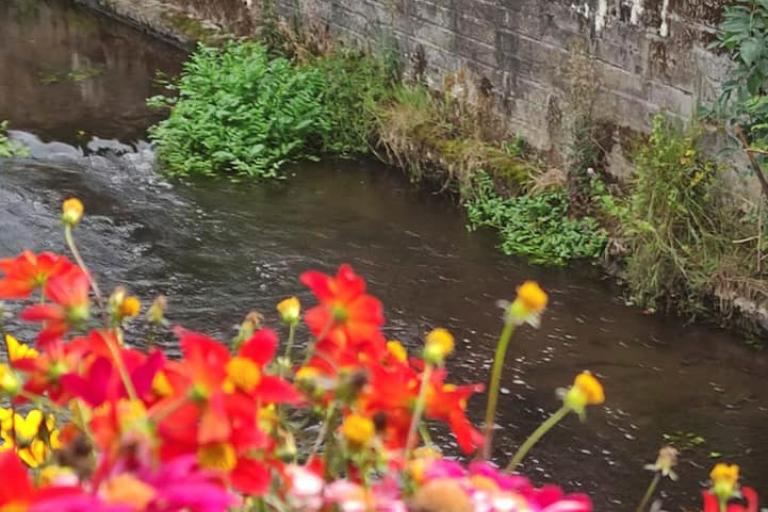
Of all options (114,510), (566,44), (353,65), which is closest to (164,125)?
(353,65)

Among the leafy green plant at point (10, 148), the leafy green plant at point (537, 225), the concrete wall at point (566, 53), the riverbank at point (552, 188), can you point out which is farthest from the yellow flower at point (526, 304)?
the leafy green plant at point (10, 148)

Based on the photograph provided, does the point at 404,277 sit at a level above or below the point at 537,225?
below

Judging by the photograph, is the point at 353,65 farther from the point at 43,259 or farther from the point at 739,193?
the point at 43,259

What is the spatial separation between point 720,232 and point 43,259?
4.47m

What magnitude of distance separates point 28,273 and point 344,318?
35cm

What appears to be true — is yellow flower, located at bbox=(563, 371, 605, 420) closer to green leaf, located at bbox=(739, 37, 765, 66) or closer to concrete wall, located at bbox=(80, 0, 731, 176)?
green leaf, located at bbox=(739, 37, 765, 66)

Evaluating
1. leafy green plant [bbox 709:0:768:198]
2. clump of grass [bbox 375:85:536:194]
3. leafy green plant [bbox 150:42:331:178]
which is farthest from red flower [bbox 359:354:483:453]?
leafy green plant [bbox 150:42:331:178]

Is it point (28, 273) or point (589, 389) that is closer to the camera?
point (589, 389)

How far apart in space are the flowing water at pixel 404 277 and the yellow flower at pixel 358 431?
10.1 feet

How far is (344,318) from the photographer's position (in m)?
1.23

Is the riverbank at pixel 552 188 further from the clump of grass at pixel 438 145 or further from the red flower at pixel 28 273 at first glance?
the red flower at pixel 28 273

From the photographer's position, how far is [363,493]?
103cm

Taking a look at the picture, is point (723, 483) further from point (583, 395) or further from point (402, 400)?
point (402, 400)

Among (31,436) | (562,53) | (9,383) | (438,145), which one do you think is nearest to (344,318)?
(9,383)
